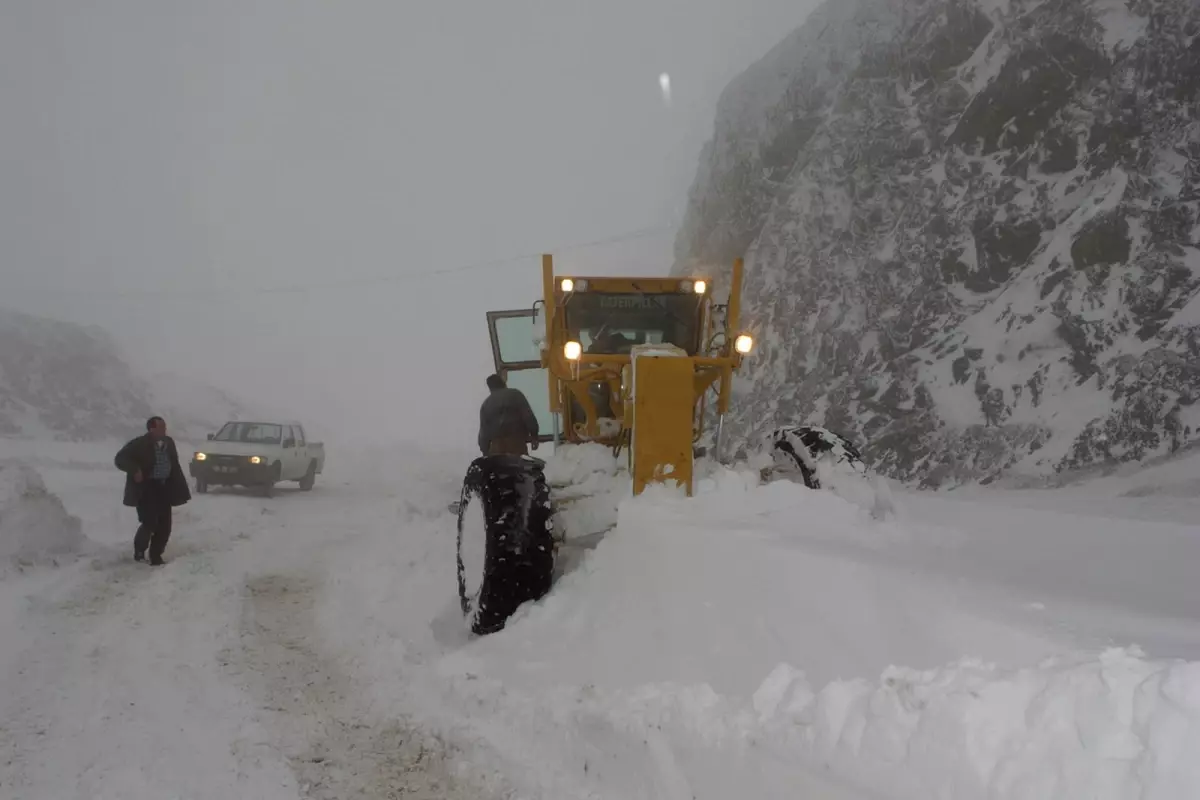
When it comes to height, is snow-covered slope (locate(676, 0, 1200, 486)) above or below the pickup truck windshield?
above

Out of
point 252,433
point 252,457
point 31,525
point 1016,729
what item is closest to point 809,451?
point 1016,729

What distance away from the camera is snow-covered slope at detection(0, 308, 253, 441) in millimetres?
28469

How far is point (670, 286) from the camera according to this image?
7.16 metres

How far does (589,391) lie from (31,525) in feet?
18.0

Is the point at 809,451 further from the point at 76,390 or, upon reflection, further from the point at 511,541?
the point at 76,390

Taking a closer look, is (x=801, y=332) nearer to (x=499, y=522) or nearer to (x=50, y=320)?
(x=499, y=522)

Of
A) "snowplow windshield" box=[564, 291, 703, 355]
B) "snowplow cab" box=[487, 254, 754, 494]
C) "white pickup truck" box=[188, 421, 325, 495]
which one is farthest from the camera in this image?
"white pickup truck" box=[188, 421, 325, 495]

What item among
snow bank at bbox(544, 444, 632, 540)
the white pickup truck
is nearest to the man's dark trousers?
snow bank at bbox(544, 444, 632, 540)

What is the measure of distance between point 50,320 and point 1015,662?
43713mm

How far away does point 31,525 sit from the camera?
7.48 meters

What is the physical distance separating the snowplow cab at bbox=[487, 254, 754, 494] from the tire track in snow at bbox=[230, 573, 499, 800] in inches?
98.7

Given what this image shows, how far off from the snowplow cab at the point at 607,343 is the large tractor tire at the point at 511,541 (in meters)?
0.95

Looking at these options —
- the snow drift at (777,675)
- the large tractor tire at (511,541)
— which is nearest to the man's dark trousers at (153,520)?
the snow drift at (777,675)

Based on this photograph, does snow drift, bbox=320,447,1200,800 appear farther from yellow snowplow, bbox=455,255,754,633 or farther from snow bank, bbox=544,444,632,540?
yellow snowplow, bbox=455,255,754,633
